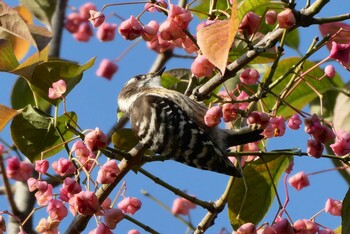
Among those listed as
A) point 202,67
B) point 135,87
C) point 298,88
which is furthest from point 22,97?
point 135,87

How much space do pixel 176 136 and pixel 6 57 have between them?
2.65 ft

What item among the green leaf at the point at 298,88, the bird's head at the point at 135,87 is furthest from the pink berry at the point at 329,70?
the bird's head at the point at 135,87

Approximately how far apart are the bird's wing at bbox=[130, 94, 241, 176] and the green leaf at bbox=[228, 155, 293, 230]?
0.25 ft

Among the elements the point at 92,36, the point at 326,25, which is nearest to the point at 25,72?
the point at 326,25

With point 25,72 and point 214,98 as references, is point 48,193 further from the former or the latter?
point 214,98

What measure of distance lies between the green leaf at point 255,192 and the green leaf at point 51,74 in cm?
65

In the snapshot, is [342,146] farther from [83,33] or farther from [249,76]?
[83,33]

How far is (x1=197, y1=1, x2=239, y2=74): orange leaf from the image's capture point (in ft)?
6.86

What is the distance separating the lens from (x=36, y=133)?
2.84 meters

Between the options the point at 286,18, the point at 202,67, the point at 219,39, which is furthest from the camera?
the point at 202,67

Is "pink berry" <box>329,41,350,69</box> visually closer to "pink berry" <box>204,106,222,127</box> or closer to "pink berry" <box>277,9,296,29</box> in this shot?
"pink berry" <box>277,9,296,29</box>

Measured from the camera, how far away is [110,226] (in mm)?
2623

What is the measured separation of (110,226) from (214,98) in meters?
0.62

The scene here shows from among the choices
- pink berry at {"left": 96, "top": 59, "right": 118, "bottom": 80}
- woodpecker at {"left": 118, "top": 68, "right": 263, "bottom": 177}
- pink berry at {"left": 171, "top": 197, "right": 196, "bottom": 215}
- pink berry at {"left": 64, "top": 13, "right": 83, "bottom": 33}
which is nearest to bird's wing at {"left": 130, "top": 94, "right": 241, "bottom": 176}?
woodpecker at {"left": 118, "top": 68, "right": 263, "bottom": 177}
